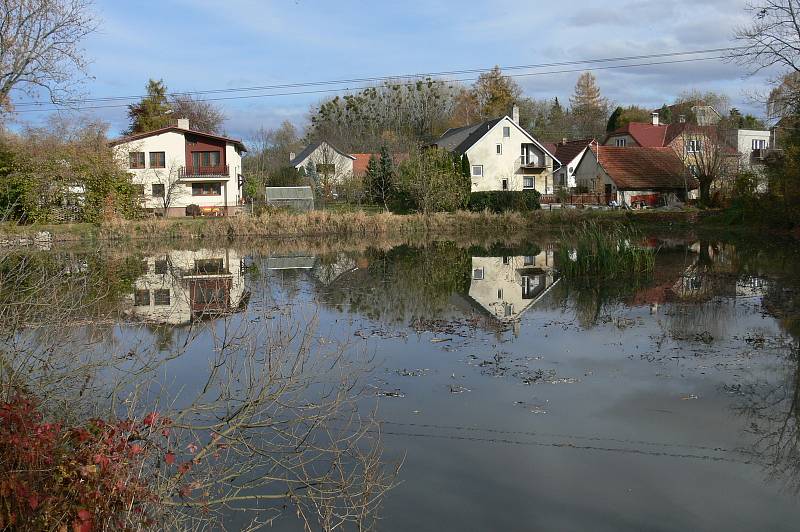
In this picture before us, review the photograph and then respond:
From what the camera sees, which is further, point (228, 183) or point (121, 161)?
point (228, 183)

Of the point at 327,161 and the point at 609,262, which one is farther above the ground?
the point at 327,161

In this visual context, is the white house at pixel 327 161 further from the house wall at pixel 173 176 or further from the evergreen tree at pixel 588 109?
the evergreen tree at pixel 588 109

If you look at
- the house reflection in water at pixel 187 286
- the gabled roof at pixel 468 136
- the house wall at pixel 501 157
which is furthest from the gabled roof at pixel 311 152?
the house reflection in water at pixel 187 286

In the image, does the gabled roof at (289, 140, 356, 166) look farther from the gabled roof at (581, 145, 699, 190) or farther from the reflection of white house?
the reflection of white house

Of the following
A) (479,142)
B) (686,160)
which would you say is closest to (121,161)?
(479,142)

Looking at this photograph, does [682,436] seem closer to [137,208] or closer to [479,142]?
[137,208]

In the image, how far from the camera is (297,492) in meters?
6.43

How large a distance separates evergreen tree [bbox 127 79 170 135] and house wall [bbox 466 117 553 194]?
86.2 feet

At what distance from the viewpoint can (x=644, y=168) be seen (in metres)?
50.8

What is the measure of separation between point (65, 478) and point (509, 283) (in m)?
15.6

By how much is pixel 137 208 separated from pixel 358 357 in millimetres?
33862

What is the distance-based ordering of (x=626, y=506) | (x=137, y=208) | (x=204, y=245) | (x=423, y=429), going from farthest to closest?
(x=137, y=208)
(x=204, y=245)
(x=423, y=429)
(x=626, y=506)

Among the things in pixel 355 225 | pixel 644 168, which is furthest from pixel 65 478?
pixel 644 168

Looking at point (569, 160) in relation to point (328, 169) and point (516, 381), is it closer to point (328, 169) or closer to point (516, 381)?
point (328, 169)
